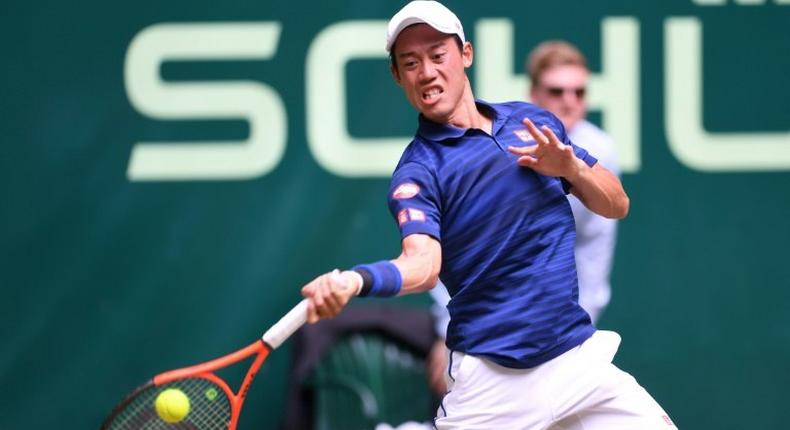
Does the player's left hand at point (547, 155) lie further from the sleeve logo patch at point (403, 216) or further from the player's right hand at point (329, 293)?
the player's right hand at point (329, 293)

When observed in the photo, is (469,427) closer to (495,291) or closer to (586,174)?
(495,291)

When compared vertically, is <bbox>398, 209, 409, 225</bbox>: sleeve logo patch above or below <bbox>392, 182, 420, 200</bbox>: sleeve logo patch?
below

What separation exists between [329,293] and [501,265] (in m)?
0.49

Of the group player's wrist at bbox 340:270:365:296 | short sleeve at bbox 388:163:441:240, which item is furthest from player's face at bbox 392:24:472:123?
player's wrist at bbox 340:270:365:296

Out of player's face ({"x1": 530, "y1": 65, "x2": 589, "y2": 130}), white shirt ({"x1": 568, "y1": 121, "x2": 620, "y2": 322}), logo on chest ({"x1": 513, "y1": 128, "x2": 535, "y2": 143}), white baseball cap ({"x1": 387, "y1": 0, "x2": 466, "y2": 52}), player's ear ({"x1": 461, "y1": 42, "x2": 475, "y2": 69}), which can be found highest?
white baseball cap ({"x1": 387, "y1": 0, "x2": 466, "y2": 52})

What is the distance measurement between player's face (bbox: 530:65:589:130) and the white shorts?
4.85 ft

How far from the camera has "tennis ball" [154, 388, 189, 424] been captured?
10.8ft

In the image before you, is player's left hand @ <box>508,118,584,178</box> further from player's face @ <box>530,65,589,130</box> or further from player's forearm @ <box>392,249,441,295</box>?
player's face @ <box>530,65,589,130</box>

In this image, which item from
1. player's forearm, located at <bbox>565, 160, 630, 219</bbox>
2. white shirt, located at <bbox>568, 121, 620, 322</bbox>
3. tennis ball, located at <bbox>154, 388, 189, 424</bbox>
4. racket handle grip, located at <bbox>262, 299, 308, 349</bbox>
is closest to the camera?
racket handle grip, located at <bbox>262, 299, 308, 349</bbox>

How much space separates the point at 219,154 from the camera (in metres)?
5.14

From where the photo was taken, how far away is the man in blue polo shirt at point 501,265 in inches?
124

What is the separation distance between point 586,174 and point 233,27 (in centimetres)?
230

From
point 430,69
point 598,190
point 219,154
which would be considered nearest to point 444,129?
point 430,69

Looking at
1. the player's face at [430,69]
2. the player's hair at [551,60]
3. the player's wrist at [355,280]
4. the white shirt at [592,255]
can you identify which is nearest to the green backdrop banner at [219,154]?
the player's hair at [551,60]
